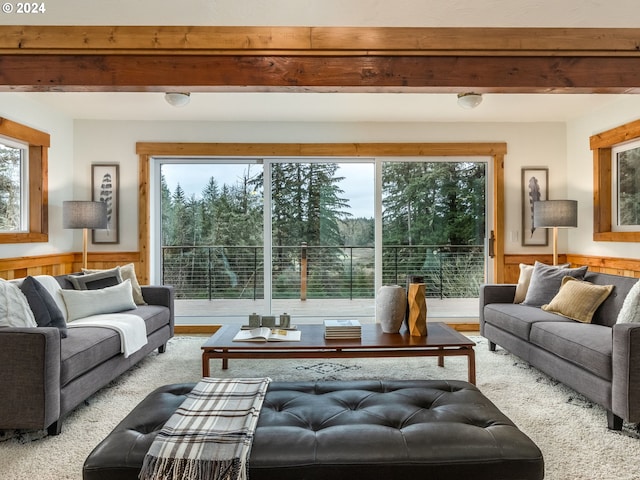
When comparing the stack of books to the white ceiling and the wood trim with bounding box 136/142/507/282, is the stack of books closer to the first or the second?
the white ceiling

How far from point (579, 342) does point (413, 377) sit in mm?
1214

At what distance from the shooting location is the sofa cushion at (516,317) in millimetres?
3414

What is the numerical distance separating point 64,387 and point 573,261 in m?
5.09

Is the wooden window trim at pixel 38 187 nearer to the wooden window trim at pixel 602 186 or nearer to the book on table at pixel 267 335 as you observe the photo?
the book on table at pixel 267 335

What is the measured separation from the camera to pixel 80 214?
14.0ft

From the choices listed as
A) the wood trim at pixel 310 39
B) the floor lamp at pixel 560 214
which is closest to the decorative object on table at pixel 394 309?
the wood trim at pixel 310 39

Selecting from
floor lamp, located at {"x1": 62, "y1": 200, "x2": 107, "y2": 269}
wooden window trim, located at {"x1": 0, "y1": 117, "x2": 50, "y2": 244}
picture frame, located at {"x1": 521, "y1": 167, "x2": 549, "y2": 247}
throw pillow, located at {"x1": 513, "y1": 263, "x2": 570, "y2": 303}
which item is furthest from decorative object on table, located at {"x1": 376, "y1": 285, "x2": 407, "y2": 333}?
wooden window trim, located at {"x1": 0, "y1": 117, "x2": 50, "y2": 244}

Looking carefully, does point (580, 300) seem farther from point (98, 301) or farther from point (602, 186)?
point (98, 301)

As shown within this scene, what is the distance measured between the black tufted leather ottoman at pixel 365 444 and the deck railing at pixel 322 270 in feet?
10.8

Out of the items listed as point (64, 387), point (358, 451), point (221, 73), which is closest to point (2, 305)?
point (64, 387)

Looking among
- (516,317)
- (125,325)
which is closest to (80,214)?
(125,325)

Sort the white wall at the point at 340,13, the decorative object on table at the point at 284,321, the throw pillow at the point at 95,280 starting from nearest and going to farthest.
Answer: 1. the white wall at the point at 340,13
2. the decorative object on table at the point at 284,321
3. the throw pillow at the point at 95,280

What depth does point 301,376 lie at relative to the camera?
11.4 feet

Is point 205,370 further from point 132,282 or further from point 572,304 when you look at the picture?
point 572,304
